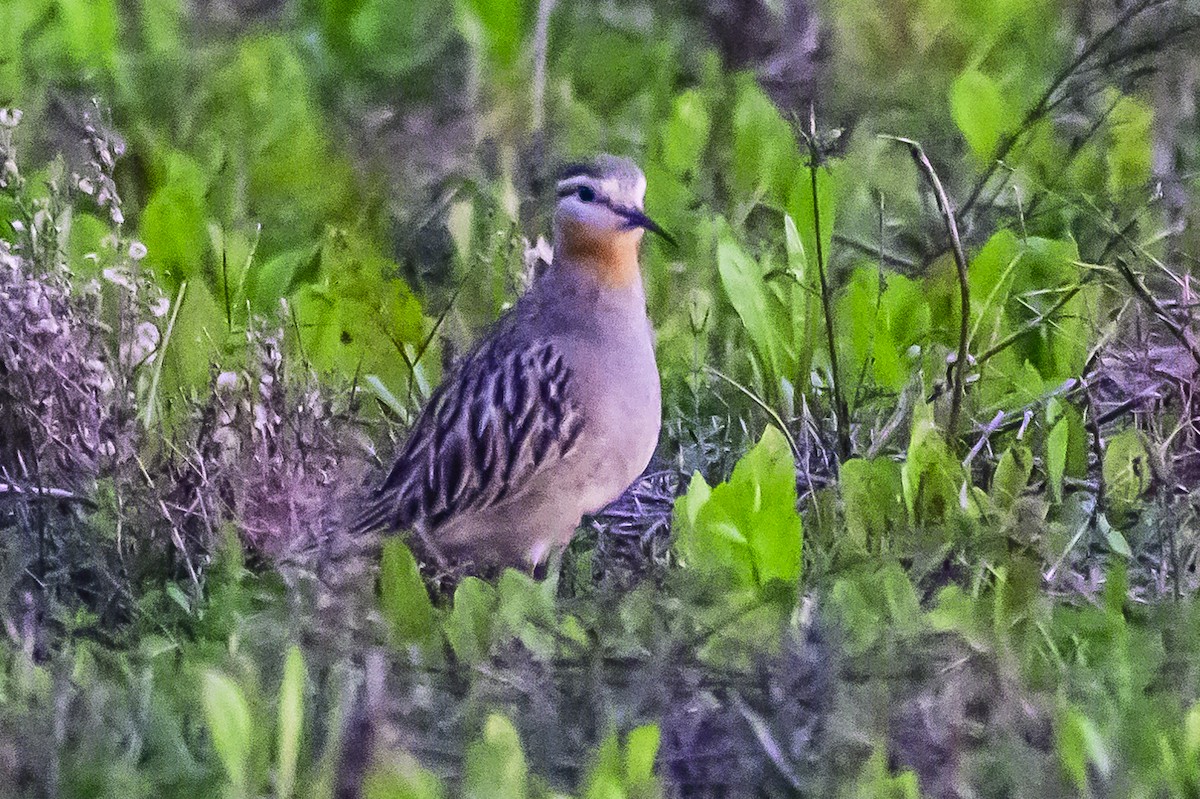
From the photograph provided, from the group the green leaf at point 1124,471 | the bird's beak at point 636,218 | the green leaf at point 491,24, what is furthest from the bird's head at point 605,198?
the green leaf at point 491,24

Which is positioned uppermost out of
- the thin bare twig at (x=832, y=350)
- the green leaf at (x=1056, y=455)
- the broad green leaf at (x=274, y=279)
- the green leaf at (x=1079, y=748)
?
the broad green leaf at (x=274, y=279)

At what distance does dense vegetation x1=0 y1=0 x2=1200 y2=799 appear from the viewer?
6.36ft

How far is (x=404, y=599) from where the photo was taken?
2.13 meters

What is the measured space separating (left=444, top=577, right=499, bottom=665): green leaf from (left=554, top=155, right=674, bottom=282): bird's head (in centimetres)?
89

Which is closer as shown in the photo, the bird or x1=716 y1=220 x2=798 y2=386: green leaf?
the bird

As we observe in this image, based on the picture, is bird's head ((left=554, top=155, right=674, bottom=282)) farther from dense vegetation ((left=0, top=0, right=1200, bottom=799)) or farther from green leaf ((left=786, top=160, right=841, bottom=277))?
green leaf ((left=786, top=160, right=841, bottom=277))

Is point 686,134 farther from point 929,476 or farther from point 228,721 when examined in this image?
point 228,721

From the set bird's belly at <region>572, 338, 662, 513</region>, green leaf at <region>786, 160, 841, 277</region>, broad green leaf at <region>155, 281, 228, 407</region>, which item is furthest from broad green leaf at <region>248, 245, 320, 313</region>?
green leaf at <region>786, 160, 841, 277</region>

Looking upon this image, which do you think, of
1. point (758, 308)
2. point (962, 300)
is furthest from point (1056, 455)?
point (758, 308)

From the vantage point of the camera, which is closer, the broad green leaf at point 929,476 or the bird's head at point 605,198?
the broad green leaf at point 929,476

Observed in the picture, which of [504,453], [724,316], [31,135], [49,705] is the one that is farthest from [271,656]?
[31,135]

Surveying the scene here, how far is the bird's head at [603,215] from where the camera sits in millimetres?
2855

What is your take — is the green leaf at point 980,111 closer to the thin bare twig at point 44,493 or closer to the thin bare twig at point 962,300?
the thin bare twig at point 962,300

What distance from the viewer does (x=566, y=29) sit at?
185 inches
